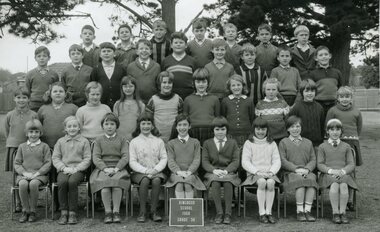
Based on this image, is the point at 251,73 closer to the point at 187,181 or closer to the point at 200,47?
the point at 200,47

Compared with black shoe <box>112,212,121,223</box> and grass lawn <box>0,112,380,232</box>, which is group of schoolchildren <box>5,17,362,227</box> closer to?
black shoe <box>112,212,121,223</box>

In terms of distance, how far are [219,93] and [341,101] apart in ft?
5.40

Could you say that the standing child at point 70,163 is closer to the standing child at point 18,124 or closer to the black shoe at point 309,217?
the standing child at point 18,124

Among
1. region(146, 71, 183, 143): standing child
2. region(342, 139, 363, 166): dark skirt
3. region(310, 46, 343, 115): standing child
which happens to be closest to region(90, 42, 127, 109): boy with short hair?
region(146, 71, 183, 143): standing child

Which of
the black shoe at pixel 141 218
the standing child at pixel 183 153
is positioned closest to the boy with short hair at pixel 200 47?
the standing child at pixel 183 153

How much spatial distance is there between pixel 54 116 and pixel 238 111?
240 centimetres

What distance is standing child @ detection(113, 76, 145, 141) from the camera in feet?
20.9

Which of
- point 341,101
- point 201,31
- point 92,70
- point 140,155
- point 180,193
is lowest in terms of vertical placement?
point 180,193

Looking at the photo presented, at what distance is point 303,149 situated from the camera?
612 centimetres

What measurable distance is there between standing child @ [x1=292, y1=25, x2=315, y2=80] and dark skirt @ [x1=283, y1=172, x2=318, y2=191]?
6.18 ft

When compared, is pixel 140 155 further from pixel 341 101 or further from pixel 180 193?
pixel 341 101

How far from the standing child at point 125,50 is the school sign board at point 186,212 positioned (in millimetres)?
2571

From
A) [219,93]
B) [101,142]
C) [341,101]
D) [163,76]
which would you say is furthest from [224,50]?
[101,142]

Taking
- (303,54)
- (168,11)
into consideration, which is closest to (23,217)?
(303,54)
